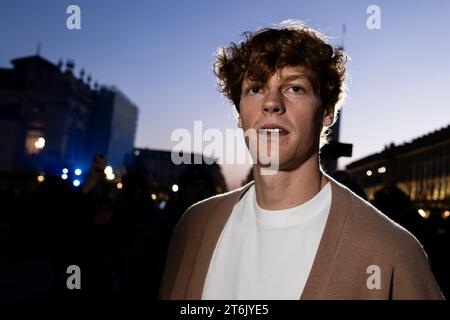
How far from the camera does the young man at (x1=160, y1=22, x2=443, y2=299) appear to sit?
74.8 inches

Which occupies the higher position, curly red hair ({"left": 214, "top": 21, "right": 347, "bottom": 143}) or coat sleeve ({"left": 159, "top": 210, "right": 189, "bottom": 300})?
curly red hair ({"left": 214, "top": 21, "right": 347, "bottom": 143})

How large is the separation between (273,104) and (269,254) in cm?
68

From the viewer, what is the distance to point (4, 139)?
62156 millimetres

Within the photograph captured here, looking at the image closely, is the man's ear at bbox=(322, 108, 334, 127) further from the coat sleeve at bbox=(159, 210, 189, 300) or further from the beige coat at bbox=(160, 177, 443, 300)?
the coat sleeve at bbox=(159, 210, 189, 300)

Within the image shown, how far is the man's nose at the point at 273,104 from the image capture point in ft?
7.16

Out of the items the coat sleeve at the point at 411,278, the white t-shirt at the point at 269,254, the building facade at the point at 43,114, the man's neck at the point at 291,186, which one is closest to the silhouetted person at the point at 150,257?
the white t-shirt at the point at 269,254

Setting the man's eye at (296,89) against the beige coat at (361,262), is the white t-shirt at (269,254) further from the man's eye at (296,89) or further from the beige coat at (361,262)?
the man's eye at (296,89)

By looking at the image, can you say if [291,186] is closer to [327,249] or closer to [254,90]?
[327,249]

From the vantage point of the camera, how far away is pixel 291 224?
7.13 ft

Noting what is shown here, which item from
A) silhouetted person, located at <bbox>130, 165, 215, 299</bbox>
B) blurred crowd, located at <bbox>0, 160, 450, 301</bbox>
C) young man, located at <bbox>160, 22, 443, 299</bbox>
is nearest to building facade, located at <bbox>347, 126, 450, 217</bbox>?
blurred crowd, located at <bbox>0, 160, 450, 301</bbox>

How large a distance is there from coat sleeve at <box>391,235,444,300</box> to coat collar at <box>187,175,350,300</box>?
25 centimetres

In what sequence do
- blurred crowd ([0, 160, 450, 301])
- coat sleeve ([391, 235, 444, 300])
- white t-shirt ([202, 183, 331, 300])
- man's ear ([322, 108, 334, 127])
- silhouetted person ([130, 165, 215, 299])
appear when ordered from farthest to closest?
blurred crowd ([0, 160, 450, 301])
silhouetted person ([130, 165, 215, 299])
man's ear ([322, 108, 334, 127])
white t-shirt ([202, 183, 331, 300])
coat sleeve ([391, 235, 444, 300])

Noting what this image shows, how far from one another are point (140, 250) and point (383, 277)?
174cm
